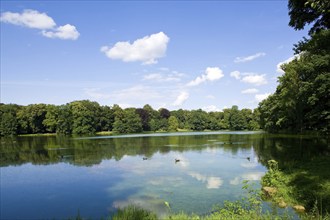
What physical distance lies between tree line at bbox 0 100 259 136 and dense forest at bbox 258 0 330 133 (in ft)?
183

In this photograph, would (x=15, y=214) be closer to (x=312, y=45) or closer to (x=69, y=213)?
(x=69, y=213)

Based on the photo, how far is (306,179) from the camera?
14562 mm

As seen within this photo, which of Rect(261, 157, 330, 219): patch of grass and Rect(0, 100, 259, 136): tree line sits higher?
Rect(0, 100, 259, 136): tree line

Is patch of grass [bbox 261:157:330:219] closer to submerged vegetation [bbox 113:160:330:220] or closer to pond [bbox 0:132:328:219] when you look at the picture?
submerged vegetation [bbox 113:160:330:220]

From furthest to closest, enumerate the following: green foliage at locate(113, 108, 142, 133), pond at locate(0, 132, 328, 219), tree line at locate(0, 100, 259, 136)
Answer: green foliage at locate(113, 108, 142, 133) < tree line at locate(0, 100, 259, 136) < pond at locate(0, 132, 328, 219)

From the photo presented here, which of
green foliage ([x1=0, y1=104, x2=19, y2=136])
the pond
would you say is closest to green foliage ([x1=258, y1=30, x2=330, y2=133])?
the pond

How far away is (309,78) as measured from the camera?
3406cm

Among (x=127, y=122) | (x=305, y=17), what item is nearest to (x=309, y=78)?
(x=305, y=17)

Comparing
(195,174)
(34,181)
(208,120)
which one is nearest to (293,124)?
(195,174)

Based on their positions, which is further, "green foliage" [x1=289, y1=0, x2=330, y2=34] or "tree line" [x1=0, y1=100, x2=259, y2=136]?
"tree line" [x1=0, y1=100, x2=259, y2=136]

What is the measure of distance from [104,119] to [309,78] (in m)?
86.7

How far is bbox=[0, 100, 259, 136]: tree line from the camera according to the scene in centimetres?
9838

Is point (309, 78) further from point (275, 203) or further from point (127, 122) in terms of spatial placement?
point (127, 122)

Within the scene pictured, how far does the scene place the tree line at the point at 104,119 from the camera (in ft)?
323
